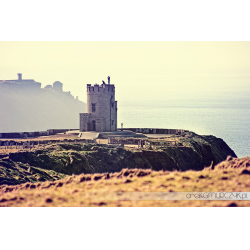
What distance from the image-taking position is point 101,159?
34406 millimetres

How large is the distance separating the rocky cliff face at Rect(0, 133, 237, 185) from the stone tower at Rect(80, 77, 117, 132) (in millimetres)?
8873

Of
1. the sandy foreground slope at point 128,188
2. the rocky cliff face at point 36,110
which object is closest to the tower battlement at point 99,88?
the sandy foreground slope at point 128,188

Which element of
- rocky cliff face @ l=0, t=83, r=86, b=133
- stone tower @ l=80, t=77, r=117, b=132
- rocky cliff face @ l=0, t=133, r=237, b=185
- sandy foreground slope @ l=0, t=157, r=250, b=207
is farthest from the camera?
rocky cliff face @ l=0, t=83, r=86, b=133

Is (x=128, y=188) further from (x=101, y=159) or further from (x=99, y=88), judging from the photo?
(x=99, y=88)

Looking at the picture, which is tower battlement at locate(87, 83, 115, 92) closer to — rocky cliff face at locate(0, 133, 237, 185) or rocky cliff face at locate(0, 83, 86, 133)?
rocky cliff face at locate(0, 133, 237, 185)

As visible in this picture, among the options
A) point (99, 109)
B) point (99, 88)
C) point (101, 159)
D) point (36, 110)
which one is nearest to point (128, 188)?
point (101, 159)

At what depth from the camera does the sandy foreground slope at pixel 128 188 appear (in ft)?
43.4

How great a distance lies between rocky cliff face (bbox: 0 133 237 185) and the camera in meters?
30.4

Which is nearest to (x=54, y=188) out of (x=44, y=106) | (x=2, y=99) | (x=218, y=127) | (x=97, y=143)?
(x=97, y=143)

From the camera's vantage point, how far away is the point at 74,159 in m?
32.3

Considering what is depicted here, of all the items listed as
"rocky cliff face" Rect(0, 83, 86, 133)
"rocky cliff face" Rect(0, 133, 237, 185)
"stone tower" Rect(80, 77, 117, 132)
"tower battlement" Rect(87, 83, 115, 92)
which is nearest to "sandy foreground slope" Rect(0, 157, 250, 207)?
"rocky cliff face" Rect(0, 133, 237, 185)
